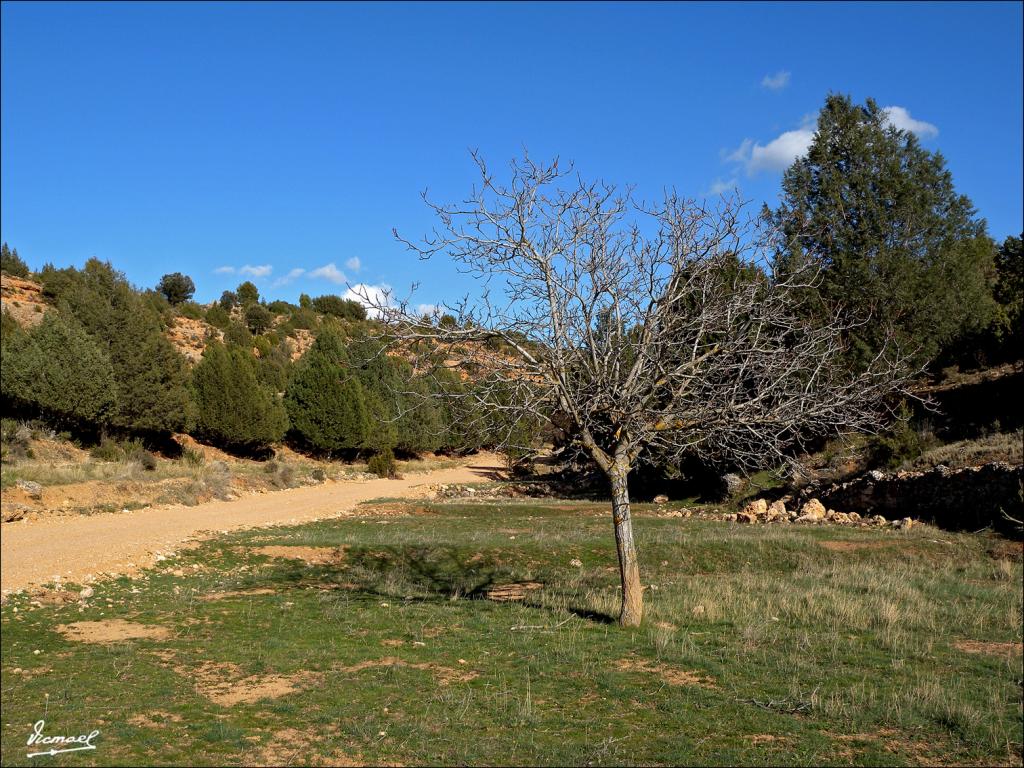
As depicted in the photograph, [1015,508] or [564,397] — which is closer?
[564,397]

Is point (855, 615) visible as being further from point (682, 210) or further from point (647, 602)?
point (682, 210)

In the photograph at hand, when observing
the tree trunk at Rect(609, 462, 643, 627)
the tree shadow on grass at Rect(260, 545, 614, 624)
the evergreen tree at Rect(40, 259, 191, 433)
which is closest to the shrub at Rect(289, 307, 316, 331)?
the evergreen tree at Rect(40, 259, 191, 433)

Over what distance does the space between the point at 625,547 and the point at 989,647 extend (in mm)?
5217

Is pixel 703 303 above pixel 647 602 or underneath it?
above

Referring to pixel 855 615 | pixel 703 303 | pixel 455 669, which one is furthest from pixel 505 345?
pixel 855 615

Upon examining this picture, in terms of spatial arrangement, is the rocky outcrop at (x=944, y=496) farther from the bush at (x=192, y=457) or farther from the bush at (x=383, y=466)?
the bush at (x=192, y=457)

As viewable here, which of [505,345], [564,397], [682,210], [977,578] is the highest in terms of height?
[682,210]

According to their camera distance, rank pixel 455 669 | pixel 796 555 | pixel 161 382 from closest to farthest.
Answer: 1. pixel 455 669
2. pixel 796 555
3. pixel 161 382

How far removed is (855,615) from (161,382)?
38.4 meters

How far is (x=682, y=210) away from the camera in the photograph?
10.1 m

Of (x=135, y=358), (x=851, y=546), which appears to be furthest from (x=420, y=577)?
(x=135, y=358)

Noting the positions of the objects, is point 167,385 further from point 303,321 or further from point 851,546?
point 303,321

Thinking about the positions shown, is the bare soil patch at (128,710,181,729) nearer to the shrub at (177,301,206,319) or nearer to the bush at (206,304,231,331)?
the bush at (206,304,231,331)

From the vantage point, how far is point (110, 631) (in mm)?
9773
